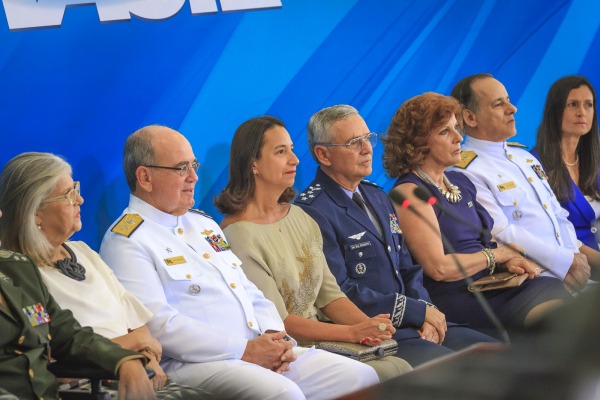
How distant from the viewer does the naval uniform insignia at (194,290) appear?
12.4 ft

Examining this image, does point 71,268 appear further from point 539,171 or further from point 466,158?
point 539,171

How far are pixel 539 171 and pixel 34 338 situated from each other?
3.39m

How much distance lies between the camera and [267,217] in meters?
4.25

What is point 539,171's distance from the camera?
5594 millimetres

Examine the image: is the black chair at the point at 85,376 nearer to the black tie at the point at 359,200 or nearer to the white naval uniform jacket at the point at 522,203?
the black tie at the point at 359,200

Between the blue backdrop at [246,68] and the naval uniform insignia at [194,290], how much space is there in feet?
2.50

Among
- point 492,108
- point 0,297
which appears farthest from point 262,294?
point 492,108

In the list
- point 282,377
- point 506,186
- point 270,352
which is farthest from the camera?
point 506,186

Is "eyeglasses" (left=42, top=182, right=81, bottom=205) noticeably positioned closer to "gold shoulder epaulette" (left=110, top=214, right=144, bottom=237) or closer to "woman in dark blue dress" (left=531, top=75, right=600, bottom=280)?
"gold shoulder epaulette" (left=110, top=214, right=144, bottom=237)

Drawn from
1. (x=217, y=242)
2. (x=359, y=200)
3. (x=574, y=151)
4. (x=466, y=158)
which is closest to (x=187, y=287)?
(x=217, y=242)

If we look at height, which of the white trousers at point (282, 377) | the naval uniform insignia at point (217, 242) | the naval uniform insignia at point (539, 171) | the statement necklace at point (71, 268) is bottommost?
the white trousers at point (282, 377)

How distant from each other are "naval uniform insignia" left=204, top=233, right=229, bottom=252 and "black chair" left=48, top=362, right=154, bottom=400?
0.82m

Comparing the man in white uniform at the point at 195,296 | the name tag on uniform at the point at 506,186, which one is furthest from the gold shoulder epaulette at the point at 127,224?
the name tag on uniform at the point at 506,186

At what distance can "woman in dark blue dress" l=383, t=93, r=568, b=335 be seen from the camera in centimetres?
480
